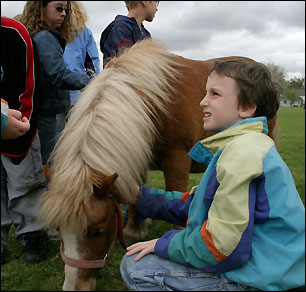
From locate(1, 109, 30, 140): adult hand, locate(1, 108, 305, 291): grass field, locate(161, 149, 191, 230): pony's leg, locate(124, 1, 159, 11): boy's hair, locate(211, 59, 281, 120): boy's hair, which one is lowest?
locate(1, 108, 305, 291): grass field

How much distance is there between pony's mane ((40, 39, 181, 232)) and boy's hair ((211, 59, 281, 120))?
0.65 m

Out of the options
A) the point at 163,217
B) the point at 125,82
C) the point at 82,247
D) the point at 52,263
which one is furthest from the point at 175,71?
the point at 52,263

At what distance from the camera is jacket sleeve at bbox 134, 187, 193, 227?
1.96 meters

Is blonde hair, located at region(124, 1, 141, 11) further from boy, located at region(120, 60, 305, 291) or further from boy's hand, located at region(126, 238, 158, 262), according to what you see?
boy's hand, located at region(126, 238, 158, 262)

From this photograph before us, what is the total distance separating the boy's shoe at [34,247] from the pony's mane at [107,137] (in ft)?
3.61

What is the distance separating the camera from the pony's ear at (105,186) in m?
1.68

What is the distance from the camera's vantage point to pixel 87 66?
3.34 meters

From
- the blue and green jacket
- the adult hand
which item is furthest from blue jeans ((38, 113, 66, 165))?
the blue and green jacket

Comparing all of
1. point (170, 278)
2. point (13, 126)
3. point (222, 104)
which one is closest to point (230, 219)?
point (170, 278)

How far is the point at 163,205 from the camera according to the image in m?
1.97

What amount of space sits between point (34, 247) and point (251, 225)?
6.92 feet

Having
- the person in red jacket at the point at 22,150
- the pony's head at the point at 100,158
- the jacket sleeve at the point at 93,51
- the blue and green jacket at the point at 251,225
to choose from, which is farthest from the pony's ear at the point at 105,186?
the jacket sleeve at the point at 93,51

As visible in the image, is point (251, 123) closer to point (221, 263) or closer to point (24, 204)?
point (221, 263)

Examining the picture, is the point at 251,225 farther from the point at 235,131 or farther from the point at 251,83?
the point at 251,83
